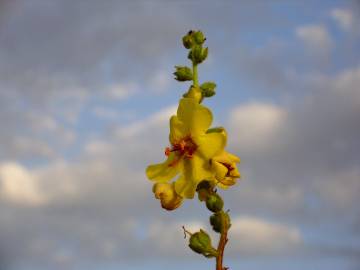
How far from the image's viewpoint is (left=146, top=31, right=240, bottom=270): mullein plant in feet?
11.5

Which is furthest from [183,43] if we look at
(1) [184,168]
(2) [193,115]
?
(1) [184,168]

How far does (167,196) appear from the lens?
3.71 m

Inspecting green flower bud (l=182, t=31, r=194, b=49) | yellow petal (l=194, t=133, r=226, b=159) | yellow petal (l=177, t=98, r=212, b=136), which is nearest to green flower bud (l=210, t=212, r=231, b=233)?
yellow petal (l=194, t=133, r=226, b=159)

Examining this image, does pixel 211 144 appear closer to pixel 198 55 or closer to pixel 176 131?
pixel 176 131

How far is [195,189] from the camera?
142 inches

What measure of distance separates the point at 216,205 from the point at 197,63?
Answer: 1.14m

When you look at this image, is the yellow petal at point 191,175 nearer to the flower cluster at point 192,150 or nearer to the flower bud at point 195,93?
the flower cluster at point 192,150

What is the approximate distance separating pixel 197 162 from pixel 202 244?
24.4 inches

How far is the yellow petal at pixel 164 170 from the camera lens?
155 inches

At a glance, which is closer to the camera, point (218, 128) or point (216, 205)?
point (216, 205)

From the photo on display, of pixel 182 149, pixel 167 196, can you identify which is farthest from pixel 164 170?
pixel 167 196

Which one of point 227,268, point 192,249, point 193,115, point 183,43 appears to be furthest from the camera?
point 183,43

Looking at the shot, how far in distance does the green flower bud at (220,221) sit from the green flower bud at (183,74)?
3.46 feet

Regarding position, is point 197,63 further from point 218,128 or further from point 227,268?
point 227,268
